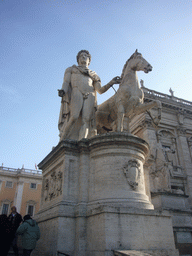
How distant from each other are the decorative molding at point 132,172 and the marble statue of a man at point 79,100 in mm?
2112

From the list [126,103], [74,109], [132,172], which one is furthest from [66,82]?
Answer: [132,172]

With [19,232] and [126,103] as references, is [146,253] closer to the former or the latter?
[19,232]

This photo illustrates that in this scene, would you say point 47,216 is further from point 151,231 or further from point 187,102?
point 187,102

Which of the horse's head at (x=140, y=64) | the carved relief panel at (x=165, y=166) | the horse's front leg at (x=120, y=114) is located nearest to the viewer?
the horse's front leg at (x=120, y=114)

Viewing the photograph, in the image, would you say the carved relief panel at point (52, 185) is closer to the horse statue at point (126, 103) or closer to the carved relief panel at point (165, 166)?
the horse statue at point (126, 103)

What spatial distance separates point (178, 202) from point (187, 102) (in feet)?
57.0

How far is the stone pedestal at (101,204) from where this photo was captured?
606 centimetres

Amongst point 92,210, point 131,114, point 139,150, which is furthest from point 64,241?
point 131,114

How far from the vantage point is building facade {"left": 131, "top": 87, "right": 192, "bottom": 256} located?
16.1m

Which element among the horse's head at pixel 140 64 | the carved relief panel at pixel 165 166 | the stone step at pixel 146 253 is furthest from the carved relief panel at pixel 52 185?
the carved relief panel at pixel 165 166

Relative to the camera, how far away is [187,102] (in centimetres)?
3038

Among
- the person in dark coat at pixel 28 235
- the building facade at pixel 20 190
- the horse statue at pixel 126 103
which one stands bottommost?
the person in dark coat at pixel 28 235

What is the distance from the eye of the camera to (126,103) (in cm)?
912

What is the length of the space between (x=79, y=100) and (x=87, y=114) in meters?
0.64
